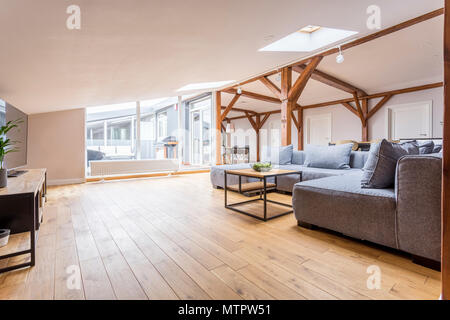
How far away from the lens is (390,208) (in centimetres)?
158

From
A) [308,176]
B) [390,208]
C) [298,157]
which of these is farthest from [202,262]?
[298,157]

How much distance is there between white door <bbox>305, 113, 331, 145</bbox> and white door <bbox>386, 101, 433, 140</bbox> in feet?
6.45

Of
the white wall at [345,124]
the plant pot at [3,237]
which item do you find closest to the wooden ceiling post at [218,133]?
the white wall at [345,124]

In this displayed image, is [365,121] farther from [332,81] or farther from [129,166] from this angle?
[129,166]

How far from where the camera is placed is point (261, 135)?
11.3 m

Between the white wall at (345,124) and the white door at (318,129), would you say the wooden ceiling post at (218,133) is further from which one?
the white door at (318,129)

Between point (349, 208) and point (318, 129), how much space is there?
25.7 ft

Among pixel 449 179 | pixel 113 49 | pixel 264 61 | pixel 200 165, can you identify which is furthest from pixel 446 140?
pixel 200 165

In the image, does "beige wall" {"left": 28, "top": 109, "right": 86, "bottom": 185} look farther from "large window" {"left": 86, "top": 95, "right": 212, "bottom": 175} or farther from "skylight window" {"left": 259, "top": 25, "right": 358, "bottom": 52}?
"skylight window" {"left": 259, "top": 25, "right": 358, "bottom": 52}

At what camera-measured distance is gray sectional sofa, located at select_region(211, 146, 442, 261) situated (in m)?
1.40

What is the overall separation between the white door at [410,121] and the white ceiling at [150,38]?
2.61 m

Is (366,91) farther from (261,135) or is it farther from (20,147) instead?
(20,147)
